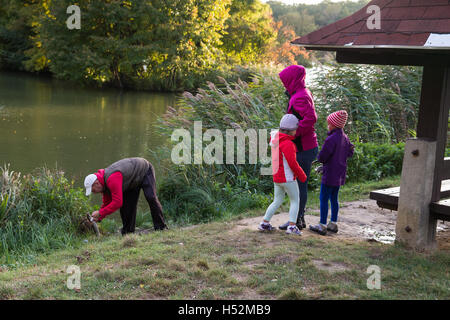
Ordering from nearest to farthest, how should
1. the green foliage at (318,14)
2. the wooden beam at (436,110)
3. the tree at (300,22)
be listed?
the wooden beam at (436,110) → the tree at (300,22) → the green foliage at (318,14)

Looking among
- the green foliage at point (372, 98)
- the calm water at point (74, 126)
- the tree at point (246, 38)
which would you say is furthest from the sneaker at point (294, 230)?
the tree at point (246, 38)

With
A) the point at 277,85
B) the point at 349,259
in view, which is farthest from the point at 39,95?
the point at 349,259

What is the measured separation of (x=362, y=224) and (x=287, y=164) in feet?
5.93

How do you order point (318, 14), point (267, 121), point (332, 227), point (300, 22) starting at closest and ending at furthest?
point (332, 227) → point (267, 121) → point (300, 22) → point (318, 14)

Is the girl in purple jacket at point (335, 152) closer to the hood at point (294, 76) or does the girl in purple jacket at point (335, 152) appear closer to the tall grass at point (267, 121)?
the hood at point (294, 76)

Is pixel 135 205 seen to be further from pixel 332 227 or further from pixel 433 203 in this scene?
pixel 433 203

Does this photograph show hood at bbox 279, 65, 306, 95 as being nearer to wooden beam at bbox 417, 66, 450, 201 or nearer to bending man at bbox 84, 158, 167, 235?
wooden beam at bbox 417, 66, 450, 201

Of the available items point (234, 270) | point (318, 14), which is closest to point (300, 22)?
point (318, 14)

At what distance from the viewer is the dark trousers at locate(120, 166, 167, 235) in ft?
23.6

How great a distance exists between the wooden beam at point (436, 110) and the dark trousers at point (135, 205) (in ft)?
12.1

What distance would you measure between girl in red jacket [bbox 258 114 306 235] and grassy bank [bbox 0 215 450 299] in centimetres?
38

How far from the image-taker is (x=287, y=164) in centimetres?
582

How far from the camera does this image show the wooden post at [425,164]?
5242 millimetres
